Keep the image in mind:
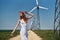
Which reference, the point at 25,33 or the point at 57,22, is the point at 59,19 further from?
the point at 25,33


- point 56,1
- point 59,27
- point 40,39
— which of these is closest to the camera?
point 59,27

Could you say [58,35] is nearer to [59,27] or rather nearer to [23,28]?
[59,27]

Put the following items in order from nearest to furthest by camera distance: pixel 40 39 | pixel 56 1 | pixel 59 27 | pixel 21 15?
pixel 21 15 < pixel 59 27 < pixel 56 1 < pixel 40 39

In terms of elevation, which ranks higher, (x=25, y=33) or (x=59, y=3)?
(x=59, y=3)

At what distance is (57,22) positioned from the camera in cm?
1383

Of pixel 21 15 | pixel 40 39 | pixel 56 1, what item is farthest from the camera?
pixel 40 39

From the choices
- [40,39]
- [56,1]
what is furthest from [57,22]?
[40,39]

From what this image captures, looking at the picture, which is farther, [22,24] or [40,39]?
[40,39]

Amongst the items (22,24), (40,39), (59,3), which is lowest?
(40,39)

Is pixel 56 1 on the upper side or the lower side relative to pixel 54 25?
upper

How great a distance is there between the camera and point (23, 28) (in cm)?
744

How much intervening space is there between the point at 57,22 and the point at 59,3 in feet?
3.70

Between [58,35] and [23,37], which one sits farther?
[58,35]

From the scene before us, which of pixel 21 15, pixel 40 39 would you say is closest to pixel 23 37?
pixel 21 15
